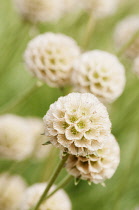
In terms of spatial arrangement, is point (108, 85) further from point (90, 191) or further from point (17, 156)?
point (90, 191)

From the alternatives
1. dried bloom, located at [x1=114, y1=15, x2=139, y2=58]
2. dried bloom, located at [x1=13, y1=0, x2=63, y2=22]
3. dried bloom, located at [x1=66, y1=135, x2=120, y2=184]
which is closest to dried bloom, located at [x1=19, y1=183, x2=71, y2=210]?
dried bloom, located at [x1=66, y1=135, x2=120, y2=184]

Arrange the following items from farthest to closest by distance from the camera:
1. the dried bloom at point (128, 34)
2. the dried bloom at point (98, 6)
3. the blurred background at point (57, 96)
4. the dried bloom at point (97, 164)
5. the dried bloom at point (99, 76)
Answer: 1. the dried bloom at point (98, 6)
2. the blurred background at point (57, 96)
3. the dried bloom at point (128, 34)
4. the dried bloom at point (99, 76)
5. the dried bloom at point (97, 164)

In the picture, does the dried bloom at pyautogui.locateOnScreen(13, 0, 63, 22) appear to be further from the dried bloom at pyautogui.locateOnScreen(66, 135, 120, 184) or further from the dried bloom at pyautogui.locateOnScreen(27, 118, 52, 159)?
the dried bloom at pyautogui.locateOnScreen(66, 135, 120, 184)

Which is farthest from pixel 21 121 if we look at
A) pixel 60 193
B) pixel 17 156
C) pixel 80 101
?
pixel 80 101

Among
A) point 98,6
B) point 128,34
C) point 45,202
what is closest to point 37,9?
point 98,6

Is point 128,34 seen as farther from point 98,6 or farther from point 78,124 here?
point 78,124

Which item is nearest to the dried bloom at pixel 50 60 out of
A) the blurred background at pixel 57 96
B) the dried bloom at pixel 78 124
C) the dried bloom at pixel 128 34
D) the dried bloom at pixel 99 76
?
the dried bloom at pixel 99 76

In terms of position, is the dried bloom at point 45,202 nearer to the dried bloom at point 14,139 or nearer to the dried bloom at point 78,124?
the dried bloom at point 78,124
